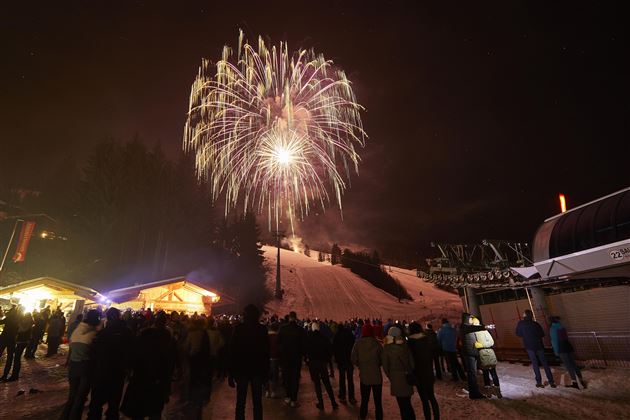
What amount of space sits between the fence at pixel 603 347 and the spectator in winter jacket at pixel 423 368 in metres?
10.9

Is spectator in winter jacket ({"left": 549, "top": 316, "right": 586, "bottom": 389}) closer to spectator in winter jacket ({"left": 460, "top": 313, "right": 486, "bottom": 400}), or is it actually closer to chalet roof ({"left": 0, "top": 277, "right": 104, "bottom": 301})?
spectator in winter jacket ({"left": 460, "top": 313, "right": 486, "bottom": 400})

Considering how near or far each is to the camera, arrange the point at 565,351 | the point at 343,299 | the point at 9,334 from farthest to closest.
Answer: the point at 343,299 < the point at 9,334 < the point at 565,351

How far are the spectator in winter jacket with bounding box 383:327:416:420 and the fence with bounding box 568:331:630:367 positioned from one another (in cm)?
1184

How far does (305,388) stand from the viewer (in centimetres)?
1043

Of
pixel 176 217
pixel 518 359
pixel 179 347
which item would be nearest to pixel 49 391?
pixel 179 347

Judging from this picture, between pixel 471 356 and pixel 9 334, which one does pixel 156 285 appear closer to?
pixel 9 334

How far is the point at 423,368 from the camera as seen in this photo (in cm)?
658

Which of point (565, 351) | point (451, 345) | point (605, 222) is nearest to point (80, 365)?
point (451, 345)

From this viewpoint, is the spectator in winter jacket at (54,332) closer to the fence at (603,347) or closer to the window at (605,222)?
the fence at (603,347)

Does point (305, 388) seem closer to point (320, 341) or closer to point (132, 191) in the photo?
point (320, 341)

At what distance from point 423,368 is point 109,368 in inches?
234

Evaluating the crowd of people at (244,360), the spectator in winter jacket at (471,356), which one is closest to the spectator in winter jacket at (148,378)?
the crowd of people at (244,360)

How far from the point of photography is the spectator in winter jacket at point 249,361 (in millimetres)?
5777

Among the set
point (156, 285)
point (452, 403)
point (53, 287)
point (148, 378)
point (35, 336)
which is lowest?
point (452, 403)
